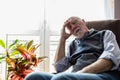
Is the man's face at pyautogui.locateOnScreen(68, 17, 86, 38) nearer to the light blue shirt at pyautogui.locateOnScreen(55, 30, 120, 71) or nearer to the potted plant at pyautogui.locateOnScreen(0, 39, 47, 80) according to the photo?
the light blue shirt at pyautogui.locateOnScreen(55, 30, 120, 71)

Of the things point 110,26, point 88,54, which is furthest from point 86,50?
point 110,26

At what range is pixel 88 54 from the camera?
1.83 m

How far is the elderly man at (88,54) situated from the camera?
1.57m

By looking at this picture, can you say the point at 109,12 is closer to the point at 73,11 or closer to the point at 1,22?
the point at 73,11

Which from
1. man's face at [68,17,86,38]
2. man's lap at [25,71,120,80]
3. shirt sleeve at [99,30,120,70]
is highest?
man's face at [68,17,86,38]

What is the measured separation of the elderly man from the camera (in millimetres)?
1574

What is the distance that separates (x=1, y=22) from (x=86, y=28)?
3.83 ft

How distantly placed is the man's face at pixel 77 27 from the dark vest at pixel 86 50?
0.18 feet

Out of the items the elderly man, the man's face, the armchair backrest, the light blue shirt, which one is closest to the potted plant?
the elderly man

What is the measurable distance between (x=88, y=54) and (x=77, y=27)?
0.79 ft

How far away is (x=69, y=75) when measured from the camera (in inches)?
51.8

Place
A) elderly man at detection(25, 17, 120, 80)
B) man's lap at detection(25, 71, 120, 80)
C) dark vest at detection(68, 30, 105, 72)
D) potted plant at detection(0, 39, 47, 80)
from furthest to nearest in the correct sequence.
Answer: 1. potted plant at detection(0, 39, 47, 80)
2. dark vest at detection(68, 30, 105, 72)
3. elderly man at detection(25, 17, 120, 80)
4. man's lap at detection(25, 71, 120, 80)

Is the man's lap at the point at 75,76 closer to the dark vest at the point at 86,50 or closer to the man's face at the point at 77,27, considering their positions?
the dark vest at the point at 86,50

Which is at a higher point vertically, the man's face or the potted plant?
→ the man's face
